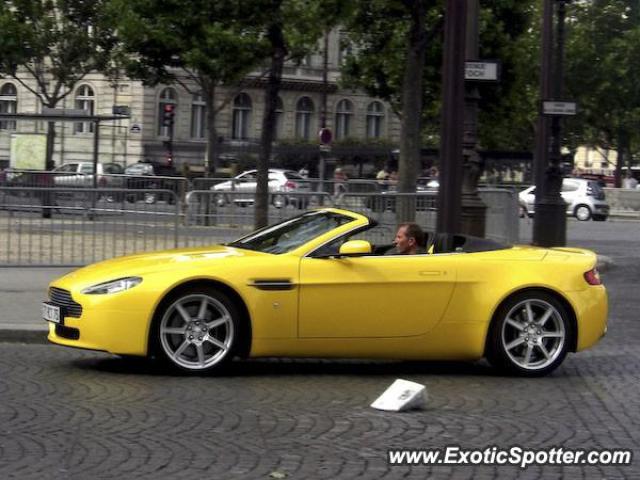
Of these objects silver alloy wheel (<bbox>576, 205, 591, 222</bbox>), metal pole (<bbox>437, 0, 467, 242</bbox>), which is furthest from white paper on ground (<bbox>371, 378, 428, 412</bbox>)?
silver alloy wheel (<bbox>576, 205, 591, 222</bbox>)

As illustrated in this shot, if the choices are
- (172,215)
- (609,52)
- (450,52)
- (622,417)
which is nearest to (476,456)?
(622,417)

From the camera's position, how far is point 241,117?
64812 mm

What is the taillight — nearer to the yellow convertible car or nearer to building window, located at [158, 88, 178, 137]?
the yellow convertible car

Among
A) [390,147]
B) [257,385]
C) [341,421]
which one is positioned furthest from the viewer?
[390,147]

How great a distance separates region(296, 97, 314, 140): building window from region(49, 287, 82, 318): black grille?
2316 inches

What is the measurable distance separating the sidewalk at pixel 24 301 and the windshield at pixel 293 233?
2.04m

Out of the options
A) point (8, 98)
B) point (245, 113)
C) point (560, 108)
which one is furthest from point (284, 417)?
point (245, 113)

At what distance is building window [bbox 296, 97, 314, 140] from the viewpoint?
Result: 6762cm

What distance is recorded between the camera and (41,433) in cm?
663

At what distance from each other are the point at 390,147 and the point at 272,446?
2458 inches

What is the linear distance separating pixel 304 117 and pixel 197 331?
5989 cm

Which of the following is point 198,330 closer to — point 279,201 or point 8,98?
point 279,201

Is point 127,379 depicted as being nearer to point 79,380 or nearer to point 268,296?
point 79,380

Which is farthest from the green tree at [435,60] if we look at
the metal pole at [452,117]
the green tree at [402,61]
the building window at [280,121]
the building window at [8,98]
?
the building window at [8,98]
